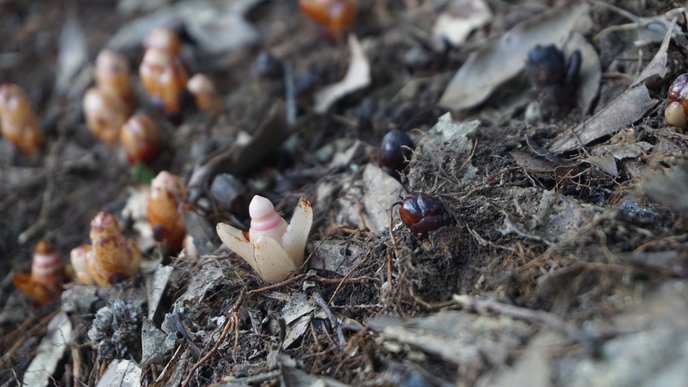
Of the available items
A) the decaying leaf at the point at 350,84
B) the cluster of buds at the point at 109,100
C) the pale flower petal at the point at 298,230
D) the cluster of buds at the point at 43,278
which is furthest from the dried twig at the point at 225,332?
A: the cluster of buds at the point at 109,100

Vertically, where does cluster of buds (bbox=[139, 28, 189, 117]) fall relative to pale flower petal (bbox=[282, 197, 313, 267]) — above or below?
above

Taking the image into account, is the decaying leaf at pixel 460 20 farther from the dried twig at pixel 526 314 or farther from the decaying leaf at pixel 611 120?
the dried twig at pixel 526 314

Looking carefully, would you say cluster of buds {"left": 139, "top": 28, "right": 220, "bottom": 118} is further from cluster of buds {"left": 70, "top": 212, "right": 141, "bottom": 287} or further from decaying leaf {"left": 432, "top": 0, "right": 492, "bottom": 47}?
decaying leaf {"left": 432, "top": 0, "right": 492, "bottom": 47}

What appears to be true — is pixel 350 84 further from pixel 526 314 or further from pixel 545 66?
pixel 526 314

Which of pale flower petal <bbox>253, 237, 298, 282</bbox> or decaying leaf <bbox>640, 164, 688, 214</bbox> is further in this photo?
pale flower petal <bbox>253, 237, 298, 282</bbox>

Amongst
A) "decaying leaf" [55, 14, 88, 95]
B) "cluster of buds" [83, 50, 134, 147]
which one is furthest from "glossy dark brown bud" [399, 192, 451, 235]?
"decaying leaf" [55, 14, 88, 95]

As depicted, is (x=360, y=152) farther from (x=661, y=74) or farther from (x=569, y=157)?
(x=661, y=74)

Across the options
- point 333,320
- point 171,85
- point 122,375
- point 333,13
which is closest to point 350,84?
point 333,13
